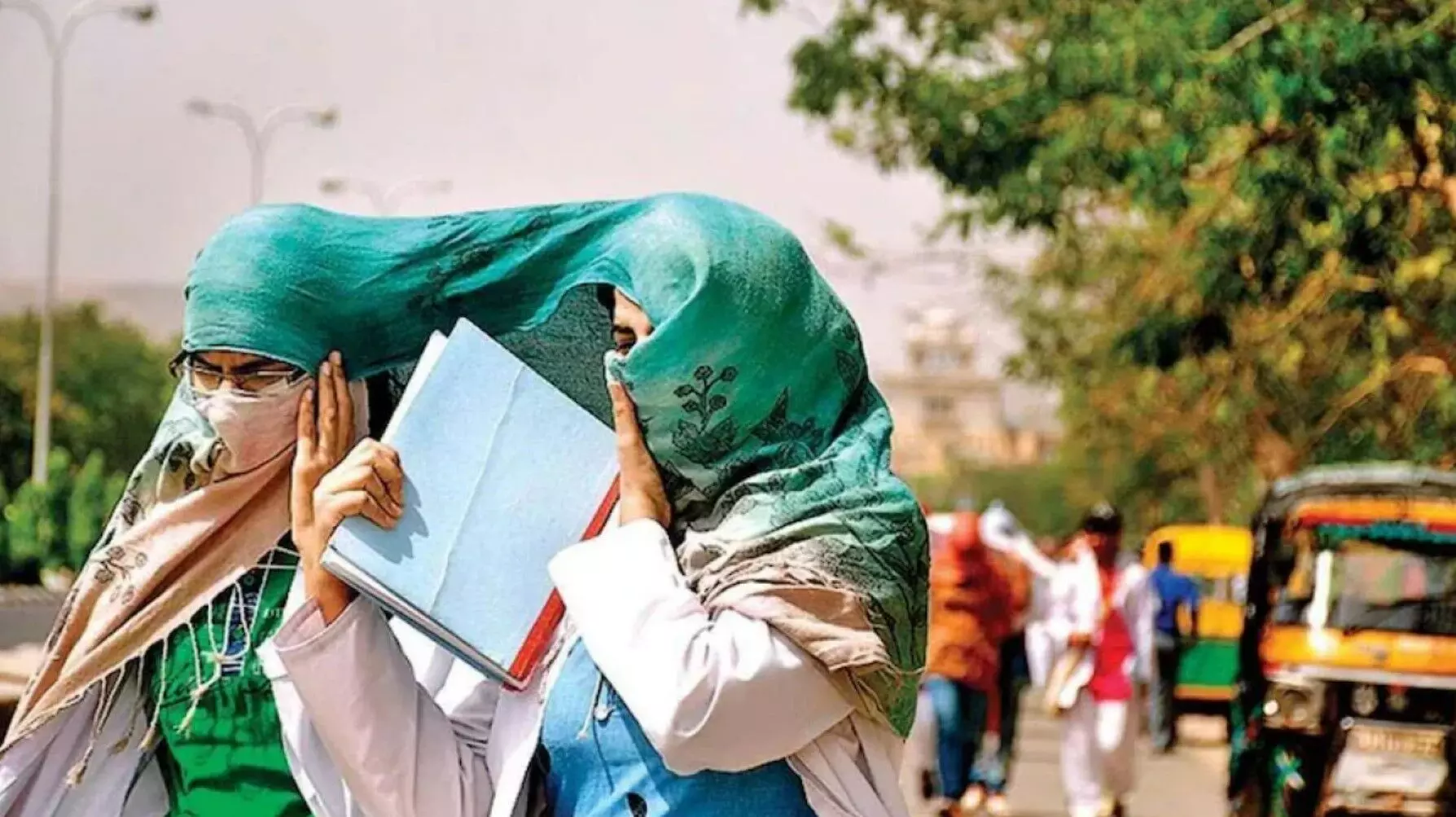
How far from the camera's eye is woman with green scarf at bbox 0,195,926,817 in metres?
3.20

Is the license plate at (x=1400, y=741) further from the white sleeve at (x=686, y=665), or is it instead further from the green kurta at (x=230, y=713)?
the white sleeve at (x=686, y=665)

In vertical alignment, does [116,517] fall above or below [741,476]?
→ below

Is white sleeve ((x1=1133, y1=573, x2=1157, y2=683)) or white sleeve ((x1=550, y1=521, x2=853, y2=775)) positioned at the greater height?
white sleeve ((x1=550, y1=521, x2=853, y2=775))

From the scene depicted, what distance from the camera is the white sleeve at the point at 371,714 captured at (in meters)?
3.38

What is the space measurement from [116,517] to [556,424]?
0.73 m

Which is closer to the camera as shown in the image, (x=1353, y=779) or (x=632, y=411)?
(x=632, y=411)

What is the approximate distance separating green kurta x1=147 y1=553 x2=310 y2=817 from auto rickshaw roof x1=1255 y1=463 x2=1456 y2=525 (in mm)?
8707

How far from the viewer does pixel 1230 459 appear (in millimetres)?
40812

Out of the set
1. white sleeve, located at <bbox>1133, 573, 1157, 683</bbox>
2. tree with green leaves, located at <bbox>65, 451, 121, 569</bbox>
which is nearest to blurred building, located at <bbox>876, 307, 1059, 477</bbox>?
tree with green leaves, located at <bbox>65, 451, 121, 569</bbox>

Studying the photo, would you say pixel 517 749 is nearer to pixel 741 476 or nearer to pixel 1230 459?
pixel 741 476

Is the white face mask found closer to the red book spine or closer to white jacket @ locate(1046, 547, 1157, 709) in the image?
the red book spine

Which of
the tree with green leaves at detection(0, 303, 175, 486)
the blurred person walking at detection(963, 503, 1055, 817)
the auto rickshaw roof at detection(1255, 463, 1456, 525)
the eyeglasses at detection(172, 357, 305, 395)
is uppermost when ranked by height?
the eyeglasses at detection(172, 357, 305, 395)

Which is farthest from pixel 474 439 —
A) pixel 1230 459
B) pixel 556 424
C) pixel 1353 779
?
pixel 1230 459

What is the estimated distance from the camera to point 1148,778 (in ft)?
63.5
